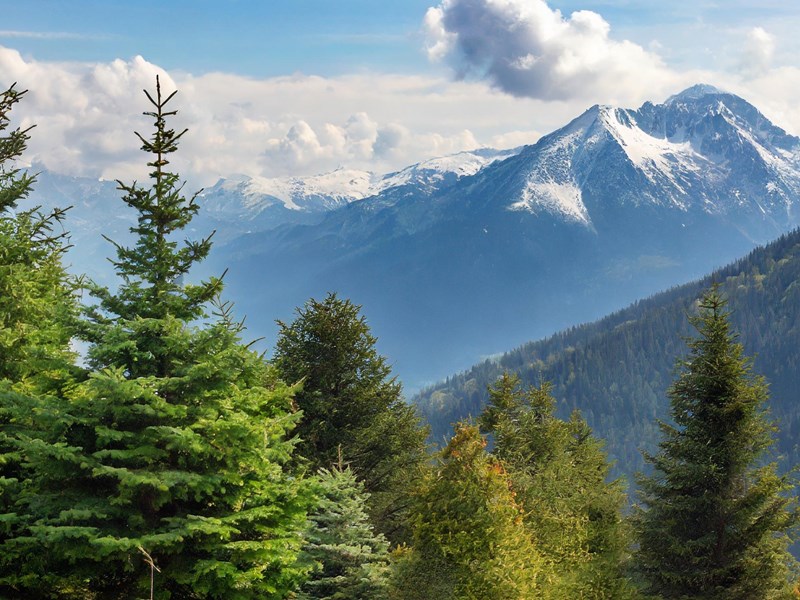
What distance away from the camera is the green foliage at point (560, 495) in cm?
2269

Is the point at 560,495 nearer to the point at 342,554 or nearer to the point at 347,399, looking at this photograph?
the point at 347,399

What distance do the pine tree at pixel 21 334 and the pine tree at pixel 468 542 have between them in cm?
843

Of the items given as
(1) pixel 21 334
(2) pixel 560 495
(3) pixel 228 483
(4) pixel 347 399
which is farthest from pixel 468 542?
(4) pixel 347 399

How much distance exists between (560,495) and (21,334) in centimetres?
1811

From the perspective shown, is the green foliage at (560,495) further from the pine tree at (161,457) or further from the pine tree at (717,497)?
the pine tree at (161,457)

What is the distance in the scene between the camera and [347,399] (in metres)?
31.8

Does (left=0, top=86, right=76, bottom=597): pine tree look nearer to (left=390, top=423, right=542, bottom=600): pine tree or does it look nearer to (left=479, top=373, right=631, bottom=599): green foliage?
(left=390, top=423, right=542, bottom=600): pine tree

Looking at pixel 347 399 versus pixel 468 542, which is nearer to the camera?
pixel 468 542

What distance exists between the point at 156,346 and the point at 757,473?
1964cm

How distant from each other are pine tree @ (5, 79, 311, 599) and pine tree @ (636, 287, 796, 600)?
46.2ft

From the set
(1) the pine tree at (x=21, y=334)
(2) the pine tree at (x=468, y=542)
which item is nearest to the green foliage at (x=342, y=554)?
(2) the pine tree at (x=468, y=542)

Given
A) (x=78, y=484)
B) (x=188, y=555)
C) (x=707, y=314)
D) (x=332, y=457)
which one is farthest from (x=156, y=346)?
(x=707, y=314)

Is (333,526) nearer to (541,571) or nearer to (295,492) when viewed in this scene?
(295,492)

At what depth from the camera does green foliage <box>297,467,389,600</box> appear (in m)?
18.0
